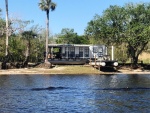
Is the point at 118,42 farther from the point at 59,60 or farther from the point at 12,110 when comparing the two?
the point at 12,110

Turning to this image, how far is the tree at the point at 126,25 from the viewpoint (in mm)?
75812

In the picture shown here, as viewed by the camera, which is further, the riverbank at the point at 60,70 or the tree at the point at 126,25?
the tree at the point at 126,25

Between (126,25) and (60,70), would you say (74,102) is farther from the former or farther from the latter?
(126,25)

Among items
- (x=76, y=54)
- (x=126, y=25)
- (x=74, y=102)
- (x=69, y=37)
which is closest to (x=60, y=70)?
(x=76, y=54)

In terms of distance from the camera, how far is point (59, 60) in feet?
249

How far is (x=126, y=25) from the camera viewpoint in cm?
7794

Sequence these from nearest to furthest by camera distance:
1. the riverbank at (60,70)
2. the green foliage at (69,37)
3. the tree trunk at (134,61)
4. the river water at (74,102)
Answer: the river water at (74,102) < the riverbank at (60,70) < the tree trunk at (134,61) < the green foliage at (69,37)

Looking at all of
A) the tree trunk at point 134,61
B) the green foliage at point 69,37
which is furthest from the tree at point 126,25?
the green foliage at point 69,37

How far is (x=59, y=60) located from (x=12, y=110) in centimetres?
5036

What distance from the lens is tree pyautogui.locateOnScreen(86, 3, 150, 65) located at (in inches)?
2985

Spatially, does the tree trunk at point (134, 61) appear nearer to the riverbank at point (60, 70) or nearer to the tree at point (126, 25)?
the tree at point (126, 25)

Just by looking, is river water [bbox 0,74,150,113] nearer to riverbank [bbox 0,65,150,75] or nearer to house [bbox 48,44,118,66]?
riverbank [bbox 0,65,150,75]

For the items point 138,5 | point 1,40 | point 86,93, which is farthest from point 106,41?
point 86,93

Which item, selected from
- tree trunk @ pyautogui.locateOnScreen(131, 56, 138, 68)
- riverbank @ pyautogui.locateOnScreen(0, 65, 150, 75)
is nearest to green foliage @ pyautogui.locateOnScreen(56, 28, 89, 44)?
tree trunk @ pyautogui.locateOnScreen(131, 56, 138, 68)
